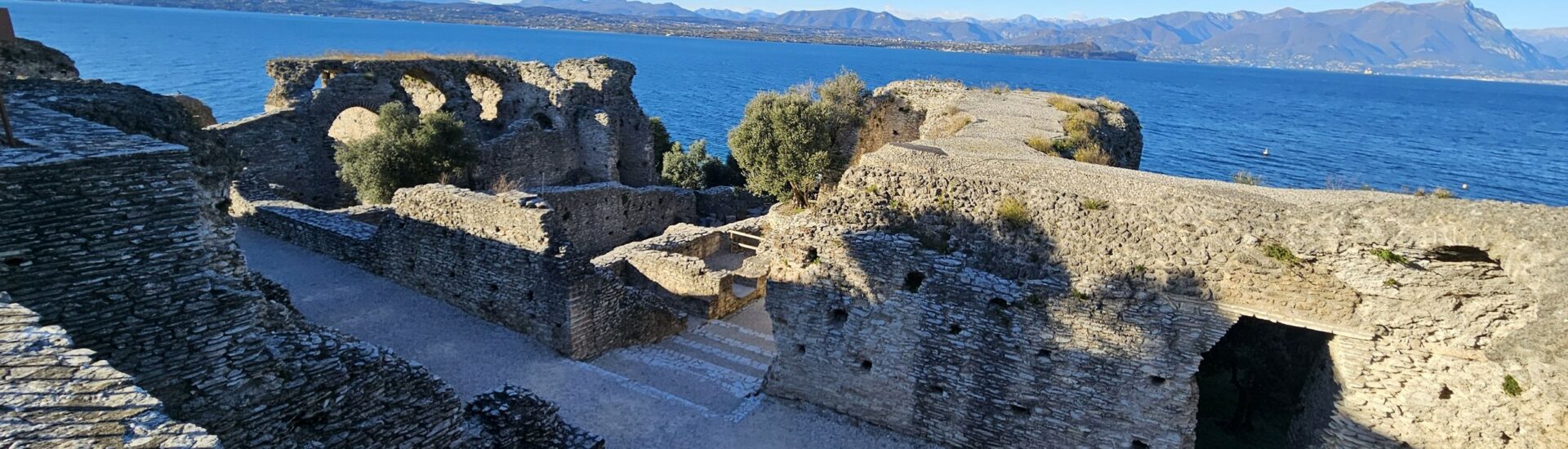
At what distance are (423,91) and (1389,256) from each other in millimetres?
26241

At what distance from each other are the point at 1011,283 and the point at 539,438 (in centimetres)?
592

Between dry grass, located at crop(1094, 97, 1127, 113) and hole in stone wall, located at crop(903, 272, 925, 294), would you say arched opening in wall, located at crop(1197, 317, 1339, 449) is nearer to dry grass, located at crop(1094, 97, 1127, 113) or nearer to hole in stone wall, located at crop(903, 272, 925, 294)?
hole in stone wall, located at crop(903, 272, 925, 294)

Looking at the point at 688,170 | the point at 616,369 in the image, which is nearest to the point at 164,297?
the point at 616,369

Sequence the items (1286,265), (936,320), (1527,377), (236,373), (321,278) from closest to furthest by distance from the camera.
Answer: (236,373) < (1527,377) < (1286,265) < (936,320) < (321,278)

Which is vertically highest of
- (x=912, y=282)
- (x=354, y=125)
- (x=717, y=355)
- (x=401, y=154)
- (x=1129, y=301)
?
(x=1129, y=301)

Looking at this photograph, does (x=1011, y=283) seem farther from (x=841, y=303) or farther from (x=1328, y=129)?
(x=1328, y=129)

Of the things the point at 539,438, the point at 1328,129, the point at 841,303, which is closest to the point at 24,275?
the point at 539,438

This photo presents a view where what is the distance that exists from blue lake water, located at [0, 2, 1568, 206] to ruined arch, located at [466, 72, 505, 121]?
2380cm

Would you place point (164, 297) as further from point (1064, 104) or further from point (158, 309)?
point (1064, 104)

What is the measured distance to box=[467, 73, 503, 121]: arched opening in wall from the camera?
1027 inches

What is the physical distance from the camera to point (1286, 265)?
25.6 feet

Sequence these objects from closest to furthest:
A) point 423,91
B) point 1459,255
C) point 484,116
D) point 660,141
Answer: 1. point 1459,255
2. point 423,91
3. point 484,116
4. point 660,141

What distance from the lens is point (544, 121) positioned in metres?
25.7

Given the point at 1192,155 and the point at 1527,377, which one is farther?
the point at 1192,155
